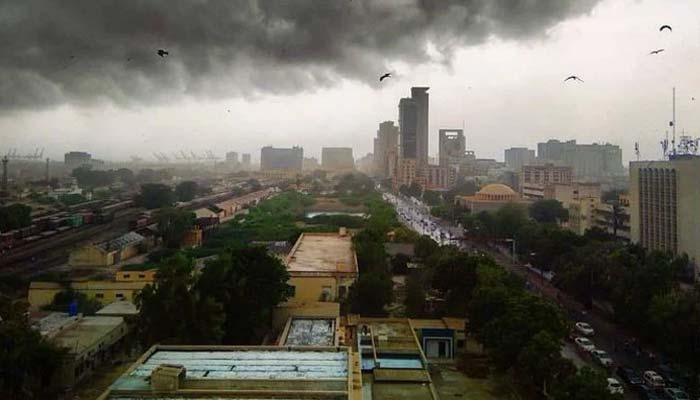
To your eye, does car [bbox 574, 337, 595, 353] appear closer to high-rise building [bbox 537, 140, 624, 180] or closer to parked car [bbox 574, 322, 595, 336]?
parked car [bbox 574, 322, 595, 336]

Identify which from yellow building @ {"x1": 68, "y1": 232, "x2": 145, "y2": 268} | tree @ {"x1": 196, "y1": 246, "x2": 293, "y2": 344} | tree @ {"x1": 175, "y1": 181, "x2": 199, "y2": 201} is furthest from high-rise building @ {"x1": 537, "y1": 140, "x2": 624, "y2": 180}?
tree @ {"x1": 196, "y1": 246, "x2": 293, "y2": 344}

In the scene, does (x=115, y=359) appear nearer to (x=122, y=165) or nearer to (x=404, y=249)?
(x=404, y=249)

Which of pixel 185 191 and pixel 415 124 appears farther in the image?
pixel 415 124

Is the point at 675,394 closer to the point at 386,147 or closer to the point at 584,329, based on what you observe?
the point at 584,329

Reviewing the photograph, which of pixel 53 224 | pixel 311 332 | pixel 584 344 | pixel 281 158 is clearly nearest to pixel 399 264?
pixel 584 344

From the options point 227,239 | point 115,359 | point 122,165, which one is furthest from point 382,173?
point 115,359

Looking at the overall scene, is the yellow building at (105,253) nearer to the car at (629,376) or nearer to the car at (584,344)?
the car at (584,344)

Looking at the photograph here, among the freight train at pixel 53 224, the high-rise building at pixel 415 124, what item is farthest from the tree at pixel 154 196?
the high-rise building at pixel 415 124
